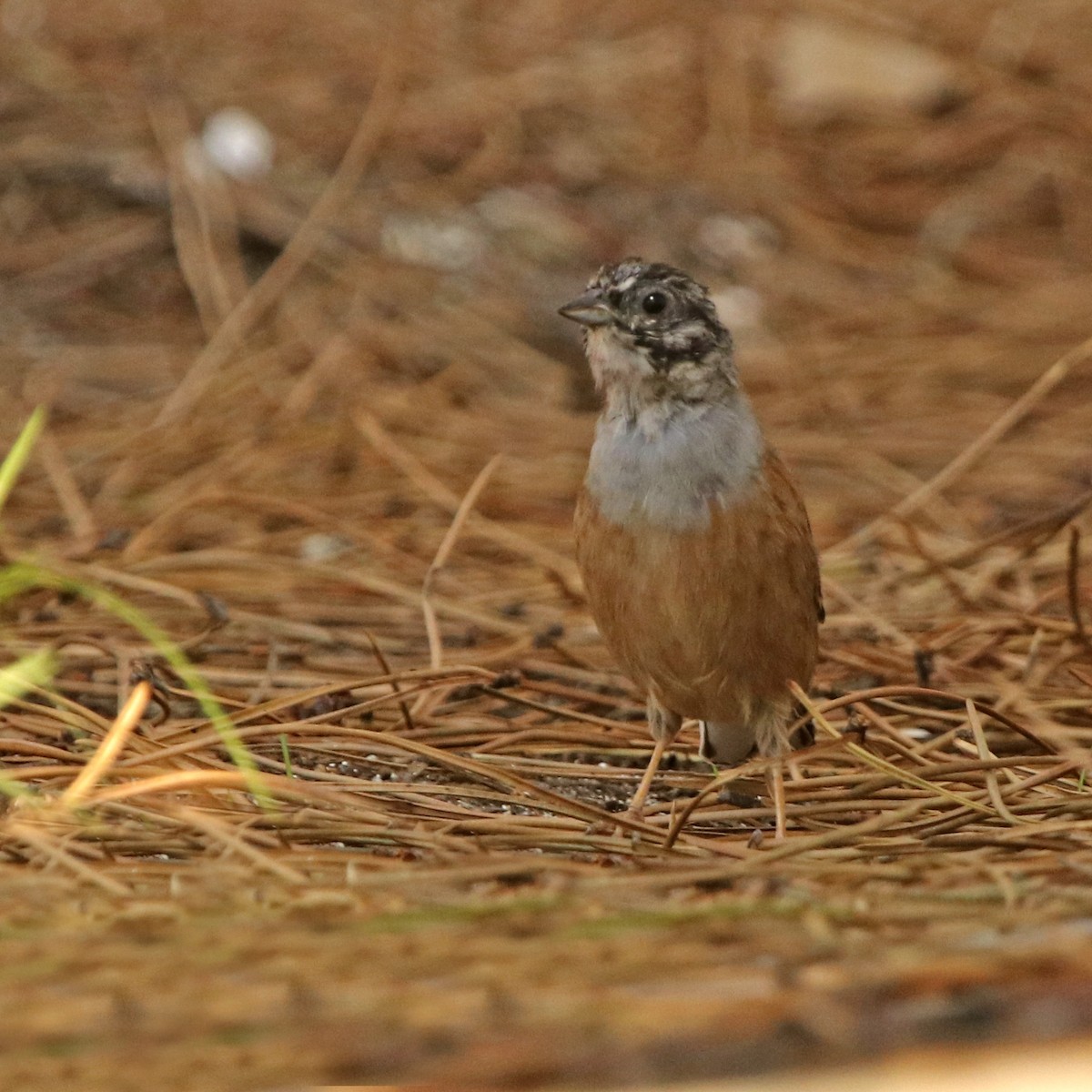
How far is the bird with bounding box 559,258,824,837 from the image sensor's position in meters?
3.93

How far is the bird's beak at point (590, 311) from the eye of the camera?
4117 mm

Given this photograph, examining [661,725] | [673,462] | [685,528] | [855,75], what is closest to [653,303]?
[673,462]

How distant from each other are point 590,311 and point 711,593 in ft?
2.34

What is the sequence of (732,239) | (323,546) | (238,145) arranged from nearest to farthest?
1. (323,546)
2. (238,145)
3. (732,239)

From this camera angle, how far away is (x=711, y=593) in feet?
12.8

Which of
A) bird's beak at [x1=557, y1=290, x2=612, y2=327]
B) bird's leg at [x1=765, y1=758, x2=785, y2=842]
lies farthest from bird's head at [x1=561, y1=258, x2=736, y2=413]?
bird's leg at [x1=765, y1=758, x2=785, y2=842]

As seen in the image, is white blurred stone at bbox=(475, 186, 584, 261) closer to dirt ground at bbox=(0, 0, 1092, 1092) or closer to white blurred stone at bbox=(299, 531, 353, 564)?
dirt ground at bbox=(0, 0, 1092, 1092)

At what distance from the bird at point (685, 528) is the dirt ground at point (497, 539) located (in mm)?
238

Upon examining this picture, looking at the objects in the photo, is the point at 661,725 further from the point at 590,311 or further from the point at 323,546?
the point at 323,546

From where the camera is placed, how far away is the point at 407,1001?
7.47 ft

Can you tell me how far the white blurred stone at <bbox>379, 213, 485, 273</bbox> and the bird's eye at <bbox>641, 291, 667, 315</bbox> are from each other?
370cm

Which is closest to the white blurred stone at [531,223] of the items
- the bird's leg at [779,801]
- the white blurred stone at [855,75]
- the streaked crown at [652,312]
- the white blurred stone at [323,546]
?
the white blurred stone at [855,75]

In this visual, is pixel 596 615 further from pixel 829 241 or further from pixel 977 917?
pixel 829 241

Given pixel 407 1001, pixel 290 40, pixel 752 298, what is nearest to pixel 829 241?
pixel 752 298
